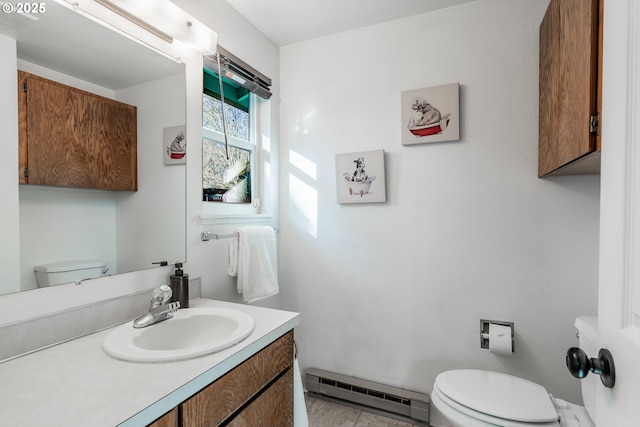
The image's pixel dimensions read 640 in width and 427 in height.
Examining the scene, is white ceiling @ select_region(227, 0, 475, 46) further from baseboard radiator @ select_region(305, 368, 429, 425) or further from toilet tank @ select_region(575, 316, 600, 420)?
baseboard radiator @ select_region(305, 368, 429, 425)

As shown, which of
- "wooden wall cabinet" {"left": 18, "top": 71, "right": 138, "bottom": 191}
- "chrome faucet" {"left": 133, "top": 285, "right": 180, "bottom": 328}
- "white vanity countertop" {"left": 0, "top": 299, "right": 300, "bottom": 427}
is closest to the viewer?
"white vanity countertop" {"left": 0, "top": 299, "right": 300, "bottom": 427}

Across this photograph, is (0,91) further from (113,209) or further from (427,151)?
(427,151)

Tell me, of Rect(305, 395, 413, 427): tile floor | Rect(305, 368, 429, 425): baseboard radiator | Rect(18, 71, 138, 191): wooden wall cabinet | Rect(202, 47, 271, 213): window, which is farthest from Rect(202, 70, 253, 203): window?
Rect(305, 395, 413, 427): tile floor

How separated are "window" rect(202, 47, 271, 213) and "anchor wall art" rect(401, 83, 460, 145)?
0.91 m

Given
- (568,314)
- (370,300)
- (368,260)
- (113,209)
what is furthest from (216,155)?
(568,314)

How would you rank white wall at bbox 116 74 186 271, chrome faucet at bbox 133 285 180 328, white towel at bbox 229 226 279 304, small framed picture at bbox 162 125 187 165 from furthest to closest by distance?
white towel at bbox 229 226 279 304 → small framed picture at bbox 162 125 187 165 → white wall at bbox 116 74 186 271 → chrome faucet at bbox 133 285 180 328

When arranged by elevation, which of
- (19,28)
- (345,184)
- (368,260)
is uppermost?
(19,28)

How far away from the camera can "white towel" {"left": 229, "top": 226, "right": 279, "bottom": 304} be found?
65.9 inches

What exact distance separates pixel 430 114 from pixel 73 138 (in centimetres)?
164

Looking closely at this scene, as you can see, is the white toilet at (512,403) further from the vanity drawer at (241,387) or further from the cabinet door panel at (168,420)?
the cabinet door panel at (168,420)

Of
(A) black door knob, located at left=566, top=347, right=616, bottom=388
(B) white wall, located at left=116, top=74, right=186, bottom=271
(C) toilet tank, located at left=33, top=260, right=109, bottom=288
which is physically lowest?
(A) black door knob, located at left=566, top=347, right=616, bottom=388

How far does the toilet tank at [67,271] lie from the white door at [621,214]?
1.42 metres

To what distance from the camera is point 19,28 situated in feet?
2.96

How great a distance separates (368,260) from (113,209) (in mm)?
1364
